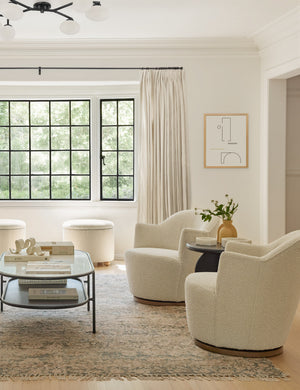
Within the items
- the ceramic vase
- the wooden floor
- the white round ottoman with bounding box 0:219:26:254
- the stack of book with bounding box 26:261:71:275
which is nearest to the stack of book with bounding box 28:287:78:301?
the stack of book with bounding box 26:261:71:275

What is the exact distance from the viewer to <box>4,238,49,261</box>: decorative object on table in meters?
4.22

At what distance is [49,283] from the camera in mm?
4176

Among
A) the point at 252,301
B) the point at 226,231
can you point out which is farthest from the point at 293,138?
the point at 252,301

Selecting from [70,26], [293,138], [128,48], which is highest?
[128,48]

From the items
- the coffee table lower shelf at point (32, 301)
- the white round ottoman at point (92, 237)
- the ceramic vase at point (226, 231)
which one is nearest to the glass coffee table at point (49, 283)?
the coffee table lower shelf at point (32, 301)

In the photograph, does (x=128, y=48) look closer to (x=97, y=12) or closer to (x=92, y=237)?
(x=92, y=237)

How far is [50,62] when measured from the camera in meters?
6.54

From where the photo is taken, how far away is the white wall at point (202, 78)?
256 inches

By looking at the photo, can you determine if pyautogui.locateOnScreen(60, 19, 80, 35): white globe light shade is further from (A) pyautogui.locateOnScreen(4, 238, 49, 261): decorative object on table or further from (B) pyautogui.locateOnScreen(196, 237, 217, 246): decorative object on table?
(B) pyautogui.locateOnScreen(196, 237, 217, 246): decorative object on table

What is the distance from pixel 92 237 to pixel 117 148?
1396 mm

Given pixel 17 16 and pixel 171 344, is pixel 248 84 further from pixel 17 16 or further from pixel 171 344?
pixel 171 344

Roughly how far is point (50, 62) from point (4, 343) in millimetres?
4038

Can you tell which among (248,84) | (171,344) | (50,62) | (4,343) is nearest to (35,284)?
(4,343)

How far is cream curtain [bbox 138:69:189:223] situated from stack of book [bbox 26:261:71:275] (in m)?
2.67
